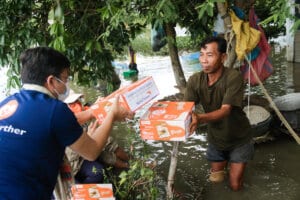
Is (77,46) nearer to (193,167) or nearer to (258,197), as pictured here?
(193,167)

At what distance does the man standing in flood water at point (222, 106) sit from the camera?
3.09 m

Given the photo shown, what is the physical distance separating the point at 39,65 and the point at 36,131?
0.34m

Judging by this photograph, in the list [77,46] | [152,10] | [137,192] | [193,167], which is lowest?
[193,167]

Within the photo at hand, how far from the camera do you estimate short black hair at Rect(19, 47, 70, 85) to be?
71.4 inches

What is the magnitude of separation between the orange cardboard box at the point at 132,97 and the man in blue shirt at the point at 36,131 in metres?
0.52

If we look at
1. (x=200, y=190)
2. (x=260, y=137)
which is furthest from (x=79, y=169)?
(x=260, y=137)

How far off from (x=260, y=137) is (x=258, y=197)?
1263 millimetres

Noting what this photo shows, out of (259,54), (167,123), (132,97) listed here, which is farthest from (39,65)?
(259,54)

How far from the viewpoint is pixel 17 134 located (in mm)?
1712

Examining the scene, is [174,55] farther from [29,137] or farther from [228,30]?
[29,137]

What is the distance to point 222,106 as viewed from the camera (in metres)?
3.11

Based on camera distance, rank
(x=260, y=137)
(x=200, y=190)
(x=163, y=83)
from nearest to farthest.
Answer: (x=200, y=190), (x=260, y=137), (x=163, y=83)

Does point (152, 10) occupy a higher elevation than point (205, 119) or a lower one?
higher

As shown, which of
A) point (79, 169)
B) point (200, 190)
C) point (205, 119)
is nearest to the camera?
point (205, 119)
